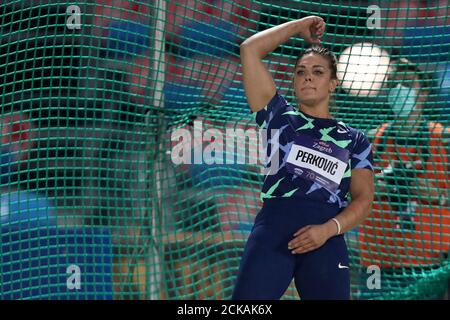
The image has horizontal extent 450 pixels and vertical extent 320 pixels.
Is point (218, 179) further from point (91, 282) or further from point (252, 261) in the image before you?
point (252, 261)

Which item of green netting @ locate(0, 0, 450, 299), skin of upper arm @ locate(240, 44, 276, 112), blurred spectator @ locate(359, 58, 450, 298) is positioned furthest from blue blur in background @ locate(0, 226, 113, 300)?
skin of upper arm @ locate(240, 44, 276, 112)

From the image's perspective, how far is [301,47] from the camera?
5312 millimetres

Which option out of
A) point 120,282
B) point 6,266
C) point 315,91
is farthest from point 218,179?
point 315,91

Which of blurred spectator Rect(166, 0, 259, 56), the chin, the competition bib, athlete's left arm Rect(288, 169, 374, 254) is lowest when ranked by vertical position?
athlete's left arm Rect(288, 169, 374, 254)

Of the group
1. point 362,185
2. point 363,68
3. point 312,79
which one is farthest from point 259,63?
point 363,68

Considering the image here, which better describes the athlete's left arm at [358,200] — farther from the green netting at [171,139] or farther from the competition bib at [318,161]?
the green netting at [171,139]

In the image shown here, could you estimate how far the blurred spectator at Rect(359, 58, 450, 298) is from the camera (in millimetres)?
5312

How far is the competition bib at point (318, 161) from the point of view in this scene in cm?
349

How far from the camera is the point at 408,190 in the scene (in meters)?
5.51

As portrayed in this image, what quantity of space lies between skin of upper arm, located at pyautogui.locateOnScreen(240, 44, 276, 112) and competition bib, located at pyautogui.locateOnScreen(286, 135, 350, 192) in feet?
0.64

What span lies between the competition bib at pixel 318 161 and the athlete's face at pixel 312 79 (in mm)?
171

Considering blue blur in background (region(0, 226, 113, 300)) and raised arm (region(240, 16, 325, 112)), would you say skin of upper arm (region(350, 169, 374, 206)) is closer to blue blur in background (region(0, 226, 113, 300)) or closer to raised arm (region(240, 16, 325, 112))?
raised arm (region(240, 16, 325, 112))
